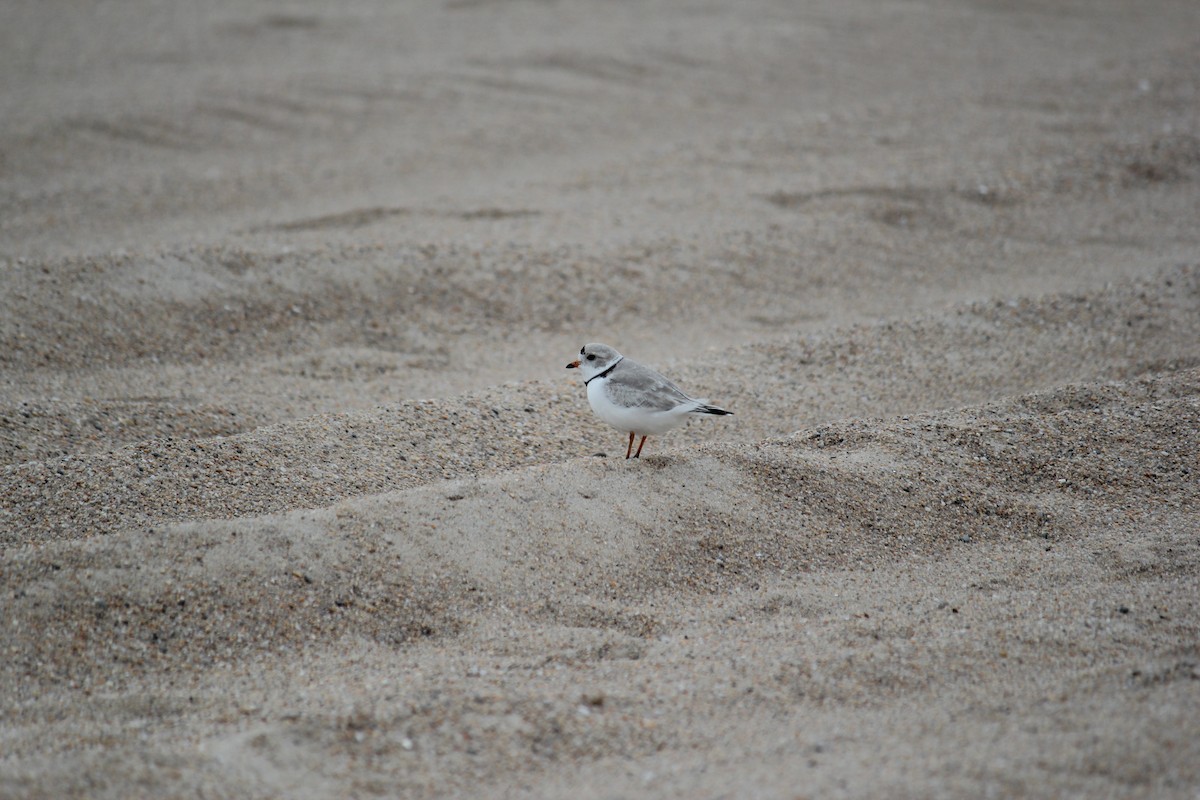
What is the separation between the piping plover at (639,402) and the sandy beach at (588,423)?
9.8 inches

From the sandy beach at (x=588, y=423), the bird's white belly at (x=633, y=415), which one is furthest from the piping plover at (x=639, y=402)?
the sandy beach at (x=588, y=423)

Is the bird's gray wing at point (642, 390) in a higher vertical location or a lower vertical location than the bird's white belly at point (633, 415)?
higher

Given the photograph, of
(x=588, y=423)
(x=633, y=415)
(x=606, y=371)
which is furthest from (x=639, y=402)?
(x=588, y=423)

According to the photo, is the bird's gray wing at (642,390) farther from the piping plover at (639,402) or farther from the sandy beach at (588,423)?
the sandy beach at (588,423)

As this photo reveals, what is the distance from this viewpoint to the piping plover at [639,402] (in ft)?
14.0

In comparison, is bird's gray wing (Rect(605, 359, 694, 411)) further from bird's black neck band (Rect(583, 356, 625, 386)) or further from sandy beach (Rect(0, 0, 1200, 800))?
sandy beach (Rect(0, 0, 1200, 800))

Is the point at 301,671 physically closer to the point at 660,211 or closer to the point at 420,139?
the point at 660,211

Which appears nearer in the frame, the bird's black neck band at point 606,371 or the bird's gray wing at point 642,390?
the bird's gray wing at point 642,390

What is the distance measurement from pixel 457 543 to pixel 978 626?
1983 millimetres

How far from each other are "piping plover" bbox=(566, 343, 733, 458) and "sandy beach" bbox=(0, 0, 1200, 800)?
250mm

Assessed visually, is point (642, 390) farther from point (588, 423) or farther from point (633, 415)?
point (588, 423)

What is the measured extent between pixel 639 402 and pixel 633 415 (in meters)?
0.06

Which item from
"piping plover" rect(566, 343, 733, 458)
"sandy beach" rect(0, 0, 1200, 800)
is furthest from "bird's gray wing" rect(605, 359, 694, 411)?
"sandy beach" rect(0, 0, 1200, 800)

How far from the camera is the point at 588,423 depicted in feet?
17.6
